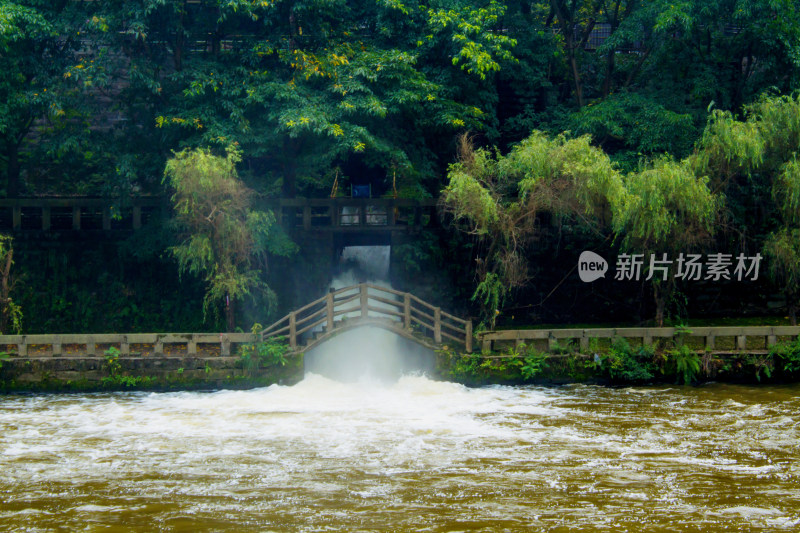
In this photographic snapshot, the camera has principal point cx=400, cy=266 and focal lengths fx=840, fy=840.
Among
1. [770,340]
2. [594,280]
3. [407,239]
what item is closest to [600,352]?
[770,340]

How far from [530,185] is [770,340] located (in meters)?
6.38

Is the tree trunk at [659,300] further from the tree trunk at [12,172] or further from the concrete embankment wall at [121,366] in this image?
the tree trunk at [12,172]

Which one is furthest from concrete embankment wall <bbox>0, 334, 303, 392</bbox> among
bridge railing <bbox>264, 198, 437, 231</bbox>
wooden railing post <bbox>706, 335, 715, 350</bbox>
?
wooden railing post <bbox>706, 335, 715, 350</bbox>

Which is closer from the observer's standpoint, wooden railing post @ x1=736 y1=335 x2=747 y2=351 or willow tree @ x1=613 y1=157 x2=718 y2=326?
willow tree @ x1=613 y1=157 x2=718 y2=326

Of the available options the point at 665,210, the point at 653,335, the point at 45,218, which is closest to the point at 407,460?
the point at 653,335

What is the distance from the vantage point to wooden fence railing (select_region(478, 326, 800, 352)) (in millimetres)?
18625

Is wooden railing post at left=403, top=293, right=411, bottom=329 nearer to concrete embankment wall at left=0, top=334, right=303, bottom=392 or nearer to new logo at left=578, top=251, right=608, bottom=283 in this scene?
concrete embankment wall at left=0, top=334, right=303, bottom=392

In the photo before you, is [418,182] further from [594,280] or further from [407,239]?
[594,280]

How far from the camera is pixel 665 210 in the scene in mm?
18562

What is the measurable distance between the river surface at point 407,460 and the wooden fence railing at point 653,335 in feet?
3.50

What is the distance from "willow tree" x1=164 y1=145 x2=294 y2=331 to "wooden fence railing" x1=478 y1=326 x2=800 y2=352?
5.85 m

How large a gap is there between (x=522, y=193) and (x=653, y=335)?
14.2 ft

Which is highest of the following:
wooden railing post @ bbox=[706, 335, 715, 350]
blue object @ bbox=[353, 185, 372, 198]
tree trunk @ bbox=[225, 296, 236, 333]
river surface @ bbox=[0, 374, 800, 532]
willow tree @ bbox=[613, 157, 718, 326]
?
blue object @ bbox=[353, 185, 372, 198]

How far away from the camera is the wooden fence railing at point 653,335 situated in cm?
1862
